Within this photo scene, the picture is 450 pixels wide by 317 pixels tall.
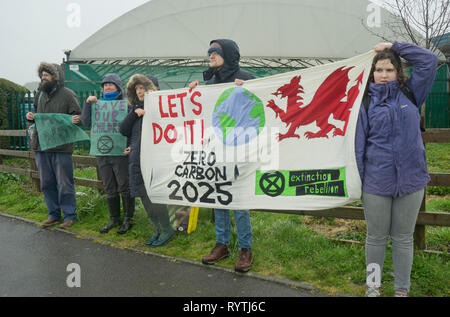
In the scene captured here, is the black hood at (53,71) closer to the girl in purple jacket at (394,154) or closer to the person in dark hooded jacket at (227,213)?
the person in dark hooded jacket at (227,213)

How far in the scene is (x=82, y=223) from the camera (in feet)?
18.1

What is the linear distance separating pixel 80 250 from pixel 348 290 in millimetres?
3127

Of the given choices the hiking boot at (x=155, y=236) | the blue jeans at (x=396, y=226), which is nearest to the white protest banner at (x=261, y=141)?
the blue jeans at (x=396, y=226)

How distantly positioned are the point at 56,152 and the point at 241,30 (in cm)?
1807

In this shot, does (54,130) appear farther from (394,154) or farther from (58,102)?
(394,154)

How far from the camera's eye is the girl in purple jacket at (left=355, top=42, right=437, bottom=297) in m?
Result: 2.75

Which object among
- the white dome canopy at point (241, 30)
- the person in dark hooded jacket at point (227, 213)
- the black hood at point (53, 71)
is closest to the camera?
the person in dark hooded jacket at point (227, 213)

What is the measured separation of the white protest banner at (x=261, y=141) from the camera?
3.32 metres

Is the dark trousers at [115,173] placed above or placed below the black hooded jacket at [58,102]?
below

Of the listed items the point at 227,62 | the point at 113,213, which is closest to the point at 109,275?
the point at 113,213

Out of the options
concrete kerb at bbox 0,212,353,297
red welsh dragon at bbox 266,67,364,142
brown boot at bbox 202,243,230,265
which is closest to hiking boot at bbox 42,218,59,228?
concrete kerb at bbox 0,212,353,297

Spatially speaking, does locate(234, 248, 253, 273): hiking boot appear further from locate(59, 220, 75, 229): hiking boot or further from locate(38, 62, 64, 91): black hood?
locate(38, 62, 64, 91): black hood

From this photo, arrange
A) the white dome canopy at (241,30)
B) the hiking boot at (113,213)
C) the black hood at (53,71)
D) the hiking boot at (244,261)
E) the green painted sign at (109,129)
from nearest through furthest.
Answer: the hiking boot at (244,261), the green painted sign at (109,129), the hiking boot at (113,213), the black hood at (53,71), the white dome canopy at (241,30)
